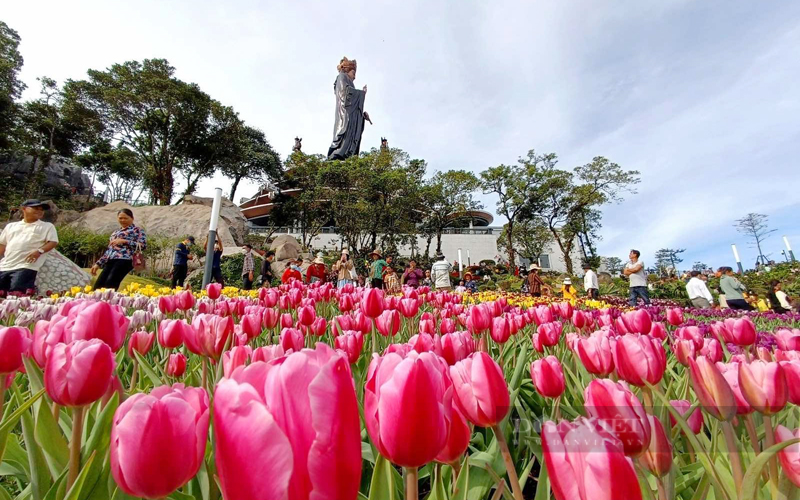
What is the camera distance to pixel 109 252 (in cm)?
511

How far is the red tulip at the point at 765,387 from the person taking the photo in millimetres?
685

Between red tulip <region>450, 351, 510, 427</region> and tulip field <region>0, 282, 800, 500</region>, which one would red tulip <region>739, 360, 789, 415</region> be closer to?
tulip field <region>0, 282, 800, 500</region>

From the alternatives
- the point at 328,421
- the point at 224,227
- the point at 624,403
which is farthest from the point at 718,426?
the point at 224,227

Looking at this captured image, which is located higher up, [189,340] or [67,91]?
[67,91]

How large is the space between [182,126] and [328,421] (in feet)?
100

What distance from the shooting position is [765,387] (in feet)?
2.29

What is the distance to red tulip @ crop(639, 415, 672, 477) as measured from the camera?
1.80 feet

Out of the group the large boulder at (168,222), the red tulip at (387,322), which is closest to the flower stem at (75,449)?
the red tulip at (387,322)

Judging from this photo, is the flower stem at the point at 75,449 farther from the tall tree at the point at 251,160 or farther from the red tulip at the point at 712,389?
the tall tree at the point at 251,160

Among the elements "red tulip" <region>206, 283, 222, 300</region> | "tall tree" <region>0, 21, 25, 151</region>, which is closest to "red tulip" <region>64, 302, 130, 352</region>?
"red tulip" <region>206, 283, 222, 300</region>

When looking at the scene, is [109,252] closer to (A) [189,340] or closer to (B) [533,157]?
(A) [189,340]

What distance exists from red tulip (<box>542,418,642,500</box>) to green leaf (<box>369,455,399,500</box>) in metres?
0.25

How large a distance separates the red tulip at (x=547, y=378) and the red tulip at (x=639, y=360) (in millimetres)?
137

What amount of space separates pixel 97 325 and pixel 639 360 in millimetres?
1295
